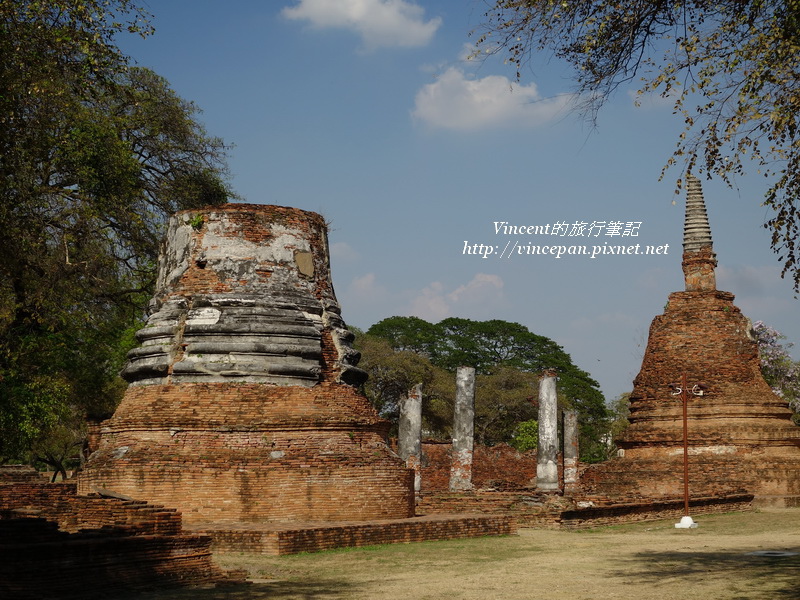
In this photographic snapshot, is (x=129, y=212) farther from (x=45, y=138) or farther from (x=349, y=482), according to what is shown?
(x=349, y=482)

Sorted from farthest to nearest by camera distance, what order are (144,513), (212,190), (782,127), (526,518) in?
(212,190) < (526,518) < (144,513) < (782,127)

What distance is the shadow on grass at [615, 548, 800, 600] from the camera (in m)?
8.27

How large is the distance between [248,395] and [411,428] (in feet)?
32.1

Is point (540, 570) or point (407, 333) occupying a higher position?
point (407, 333)

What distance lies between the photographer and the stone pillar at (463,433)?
22047mm

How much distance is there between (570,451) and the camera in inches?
940

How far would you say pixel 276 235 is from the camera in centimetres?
1423

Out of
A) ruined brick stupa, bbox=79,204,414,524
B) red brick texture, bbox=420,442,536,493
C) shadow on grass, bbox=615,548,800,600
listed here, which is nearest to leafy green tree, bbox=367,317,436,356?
red brick texture, bbox=420,442,536,493

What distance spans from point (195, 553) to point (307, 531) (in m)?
2.13

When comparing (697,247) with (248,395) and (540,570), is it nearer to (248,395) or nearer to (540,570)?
(248,395)

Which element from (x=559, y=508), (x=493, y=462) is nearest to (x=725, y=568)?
(x=559, y=508)

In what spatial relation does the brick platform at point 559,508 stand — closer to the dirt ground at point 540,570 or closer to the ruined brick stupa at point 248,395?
the dirt ground at point 540,570

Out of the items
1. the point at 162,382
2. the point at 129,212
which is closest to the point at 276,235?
the point at 162,382

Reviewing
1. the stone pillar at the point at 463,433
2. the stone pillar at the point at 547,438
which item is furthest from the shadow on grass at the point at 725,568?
the stone pillar at the point at 463,433
